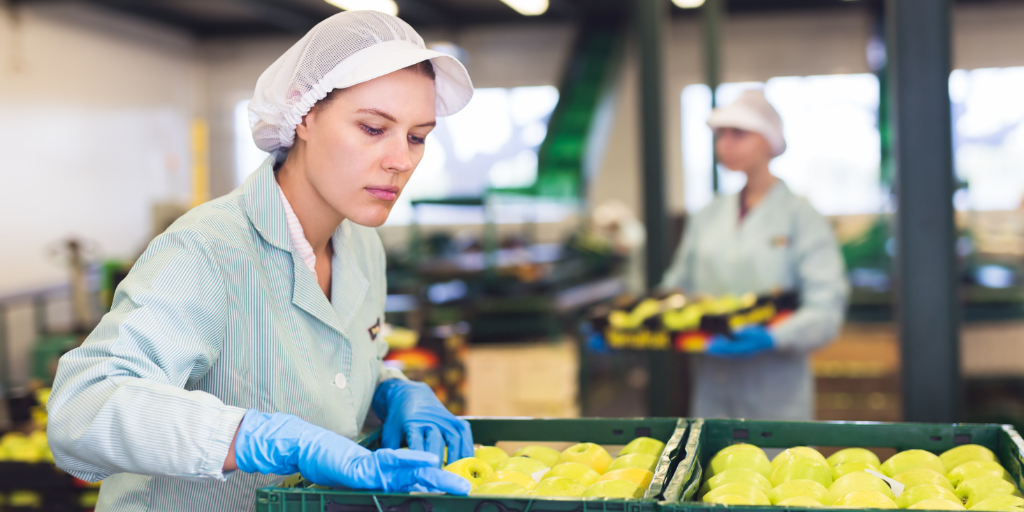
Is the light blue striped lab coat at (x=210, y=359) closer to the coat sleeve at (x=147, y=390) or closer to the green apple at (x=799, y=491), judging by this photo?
the coat sleeve at (x=147, y=390)

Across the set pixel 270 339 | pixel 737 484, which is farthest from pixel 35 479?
pixel 737 484

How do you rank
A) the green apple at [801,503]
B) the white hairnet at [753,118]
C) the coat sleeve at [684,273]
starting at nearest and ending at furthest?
1. the green apple at [801,503]
2. the white hairnet at [753,118]
3. the coat sleeve at [684,273]

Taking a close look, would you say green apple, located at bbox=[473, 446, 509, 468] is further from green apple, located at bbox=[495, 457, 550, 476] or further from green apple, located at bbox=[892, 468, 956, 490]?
green apple, located at bbox=[892, 468, 956, 490]

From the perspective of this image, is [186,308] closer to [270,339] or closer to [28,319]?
[270,339]

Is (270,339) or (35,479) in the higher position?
(270,339)

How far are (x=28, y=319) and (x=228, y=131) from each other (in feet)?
15.5

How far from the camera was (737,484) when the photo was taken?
1.31 m

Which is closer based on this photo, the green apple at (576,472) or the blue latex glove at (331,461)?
the blue latex glove at (331,461)

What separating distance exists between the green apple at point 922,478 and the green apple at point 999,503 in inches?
4.7

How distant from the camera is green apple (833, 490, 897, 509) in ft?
4.11

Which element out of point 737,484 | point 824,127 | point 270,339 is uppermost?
point 824,127

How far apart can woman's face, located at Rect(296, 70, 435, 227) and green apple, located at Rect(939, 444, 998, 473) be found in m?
1.09

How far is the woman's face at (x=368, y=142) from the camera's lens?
4.87ft

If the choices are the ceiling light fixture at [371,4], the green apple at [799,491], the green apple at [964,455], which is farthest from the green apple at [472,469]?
the ceiling light fixture at [371,4]
